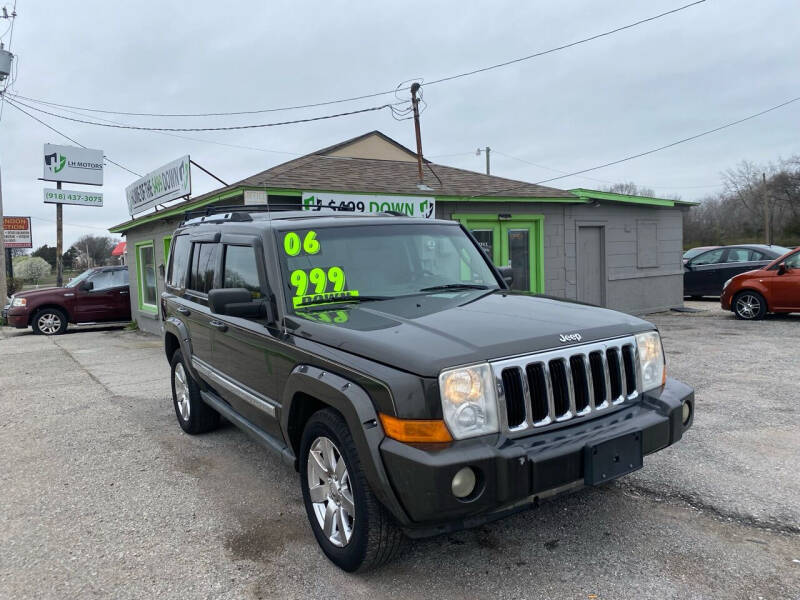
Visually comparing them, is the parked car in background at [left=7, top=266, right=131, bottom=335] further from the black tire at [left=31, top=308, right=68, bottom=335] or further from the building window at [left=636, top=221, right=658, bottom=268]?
the building window at [left=636, top=221, right=658, bottom=268]

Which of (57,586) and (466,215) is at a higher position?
(466,215)

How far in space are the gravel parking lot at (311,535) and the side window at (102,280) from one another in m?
11.5

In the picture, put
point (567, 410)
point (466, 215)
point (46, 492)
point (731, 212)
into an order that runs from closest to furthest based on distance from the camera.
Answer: point (567, 410) < point (46, 492) < point (466, 215) < point (731, 212)

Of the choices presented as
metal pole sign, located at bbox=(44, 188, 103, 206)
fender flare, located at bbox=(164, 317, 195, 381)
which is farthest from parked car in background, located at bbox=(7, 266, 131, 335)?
fender flare, located at bbox=(164, 317, 195, 381)

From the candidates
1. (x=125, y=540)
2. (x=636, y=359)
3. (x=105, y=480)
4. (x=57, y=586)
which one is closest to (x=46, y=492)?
(x=105, y=480)

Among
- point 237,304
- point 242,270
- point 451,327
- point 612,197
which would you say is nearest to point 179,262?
point 242,270

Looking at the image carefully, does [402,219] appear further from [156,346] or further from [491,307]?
[156,346]

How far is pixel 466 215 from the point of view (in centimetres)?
1170

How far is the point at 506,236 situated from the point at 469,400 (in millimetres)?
9984

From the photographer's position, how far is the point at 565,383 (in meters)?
2.88

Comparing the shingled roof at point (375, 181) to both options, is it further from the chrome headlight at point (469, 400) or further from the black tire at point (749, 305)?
the chrome headlight at point (469, 400)

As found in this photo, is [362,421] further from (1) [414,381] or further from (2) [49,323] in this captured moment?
(2) [49,323]

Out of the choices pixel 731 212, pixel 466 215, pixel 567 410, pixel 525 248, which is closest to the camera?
pixel 567 410

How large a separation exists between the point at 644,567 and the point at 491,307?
1.53 metres
